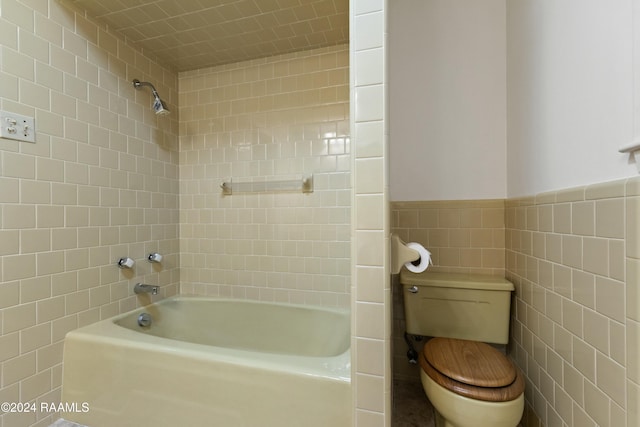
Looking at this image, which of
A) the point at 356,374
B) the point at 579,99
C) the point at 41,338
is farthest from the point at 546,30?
the point at 41,338

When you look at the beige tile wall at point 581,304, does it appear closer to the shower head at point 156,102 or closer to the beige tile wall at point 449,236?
the beige tile wall at point 449,236

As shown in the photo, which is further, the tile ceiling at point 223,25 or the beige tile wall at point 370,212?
the tile ceiling at point 223,25

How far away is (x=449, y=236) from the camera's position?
158 cm

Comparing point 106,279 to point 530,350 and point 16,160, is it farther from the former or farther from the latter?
point 530,350

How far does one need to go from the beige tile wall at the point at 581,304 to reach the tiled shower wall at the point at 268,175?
38.7 inches

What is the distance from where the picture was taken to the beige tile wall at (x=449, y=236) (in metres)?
1.52

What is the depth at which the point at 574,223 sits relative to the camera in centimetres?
90

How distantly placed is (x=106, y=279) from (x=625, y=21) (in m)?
2.42

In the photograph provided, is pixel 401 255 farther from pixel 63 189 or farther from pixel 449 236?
pixel 63 189

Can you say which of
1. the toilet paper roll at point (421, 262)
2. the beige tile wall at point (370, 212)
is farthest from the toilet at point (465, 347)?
the toilet paper roll at point (421, 262)

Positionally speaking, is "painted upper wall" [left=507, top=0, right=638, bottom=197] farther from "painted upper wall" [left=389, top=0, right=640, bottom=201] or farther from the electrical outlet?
the electrical outlet

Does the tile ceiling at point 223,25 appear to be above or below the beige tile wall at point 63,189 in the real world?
above

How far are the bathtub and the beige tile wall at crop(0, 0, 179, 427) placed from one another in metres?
0.15

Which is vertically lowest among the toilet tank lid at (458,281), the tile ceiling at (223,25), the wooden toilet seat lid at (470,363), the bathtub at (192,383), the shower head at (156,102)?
the bathtub at (192,383)
